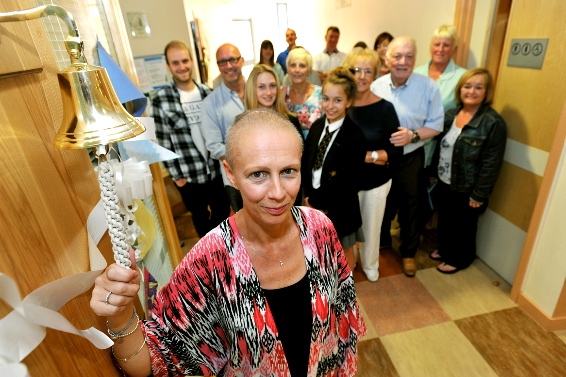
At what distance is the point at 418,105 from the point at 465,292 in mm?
1382

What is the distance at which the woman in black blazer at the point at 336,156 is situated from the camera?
6.37ft

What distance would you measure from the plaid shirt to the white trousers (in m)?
1.23

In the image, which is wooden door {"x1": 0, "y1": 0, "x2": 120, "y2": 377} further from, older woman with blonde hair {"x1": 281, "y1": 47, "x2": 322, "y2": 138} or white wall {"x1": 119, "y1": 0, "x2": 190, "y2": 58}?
white wall {"x1": 119, "y1": 0, "x2": 190, "y2": 58}

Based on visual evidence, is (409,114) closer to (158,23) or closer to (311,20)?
(158,23)

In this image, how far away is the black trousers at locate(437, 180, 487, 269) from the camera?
7.72 feet

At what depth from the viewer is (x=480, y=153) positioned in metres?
2.15

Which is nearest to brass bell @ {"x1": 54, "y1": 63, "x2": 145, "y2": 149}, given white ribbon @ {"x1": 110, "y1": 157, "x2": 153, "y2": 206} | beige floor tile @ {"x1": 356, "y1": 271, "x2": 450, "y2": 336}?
white ribbon @ {"x1": 110, "y1": 157, "x2": 153, "y2": 206}

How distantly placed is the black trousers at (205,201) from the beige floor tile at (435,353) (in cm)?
159

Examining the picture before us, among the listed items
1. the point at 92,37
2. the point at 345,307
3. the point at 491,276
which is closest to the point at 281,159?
the point at 345,307

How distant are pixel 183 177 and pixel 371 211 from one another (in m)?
1.43

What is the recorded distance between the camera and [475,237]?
2.51m

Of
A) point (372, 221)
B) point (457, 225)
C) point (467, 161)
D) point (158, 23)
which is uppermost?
point (158, 23)

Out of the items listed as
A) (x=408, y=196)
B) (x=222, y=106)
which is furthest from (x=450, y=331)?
(x=222, y=106)

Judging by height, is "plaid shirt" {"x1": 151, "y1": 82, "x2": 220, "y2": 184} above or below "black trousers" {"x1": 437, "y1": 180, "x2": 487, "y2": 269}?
above
